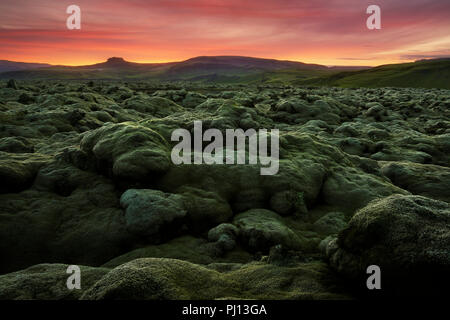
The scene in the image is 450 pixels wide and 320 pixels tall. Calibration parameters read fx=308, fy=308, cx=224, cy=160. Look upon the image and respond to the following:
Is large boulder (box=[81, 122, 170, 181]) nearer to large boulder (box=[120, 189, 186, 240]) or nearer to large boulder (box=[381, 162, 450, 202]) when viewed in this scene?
large boulder (box=[120, 189, 186, 240])

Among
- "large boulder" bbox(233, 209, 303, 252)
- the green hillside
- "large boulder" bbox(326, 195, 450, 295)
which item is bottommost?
→ "large boulder" bbox(233, 209, 303, 252)

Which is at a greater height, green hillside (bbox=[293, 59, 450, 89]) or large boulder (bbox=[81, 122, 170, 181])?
green hillside (bbox=[293, 59, 450, 89])

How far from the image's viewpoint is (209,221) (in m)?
12.7

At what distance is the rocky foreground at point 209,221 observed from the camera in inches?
260

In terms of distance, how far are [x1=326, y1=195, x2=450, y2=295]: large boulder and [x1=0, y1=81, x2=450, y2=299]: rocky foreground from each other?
0.02 meters

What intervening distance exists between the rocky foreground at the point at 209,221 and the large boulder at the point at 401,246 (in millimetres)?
23

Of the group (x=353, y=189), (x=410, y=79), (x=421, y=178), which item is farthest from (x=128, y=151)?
(x=410, y=79)

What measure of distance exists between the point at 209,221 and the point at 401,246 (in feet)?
25.2

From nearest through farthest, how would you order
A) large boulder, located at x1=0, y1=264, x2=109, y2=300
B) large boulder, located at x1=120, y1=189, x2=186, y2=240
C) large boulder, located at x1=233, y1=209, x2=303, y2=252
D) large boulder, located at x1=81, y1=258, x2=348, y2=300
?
large boulder, located at x1=81, y1=258, x2=348, y2=300 → large boulder, located at x1=0, y1=264, x2=109, y2=300 → large boulder, located at x1=233, y1=209, x2=303, y2=252 → large boulder, located at x1=120, y1=189, x2=186, y2=240

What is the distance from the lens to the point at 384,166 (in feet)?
66.9

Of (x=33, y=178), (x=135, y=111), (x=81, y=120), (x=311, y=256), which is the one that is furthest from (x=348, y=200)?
(x=135, y=111)

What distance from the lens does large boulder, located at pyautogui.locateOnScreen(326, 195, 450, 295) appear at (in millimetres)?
5895

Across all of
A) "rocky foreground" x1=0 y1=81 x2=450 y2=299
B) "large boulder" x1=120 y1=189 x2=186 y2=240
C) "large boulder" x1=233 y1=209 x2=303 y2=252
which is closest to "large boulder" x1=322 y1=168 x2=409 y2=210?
"rocky foreground" x1=0 y1=81 x2=450 y2=299

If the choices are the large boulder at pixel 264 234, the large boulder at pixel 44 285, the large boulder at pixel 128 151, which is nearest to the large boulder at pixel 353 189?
the large boulder at pixel 264 234
